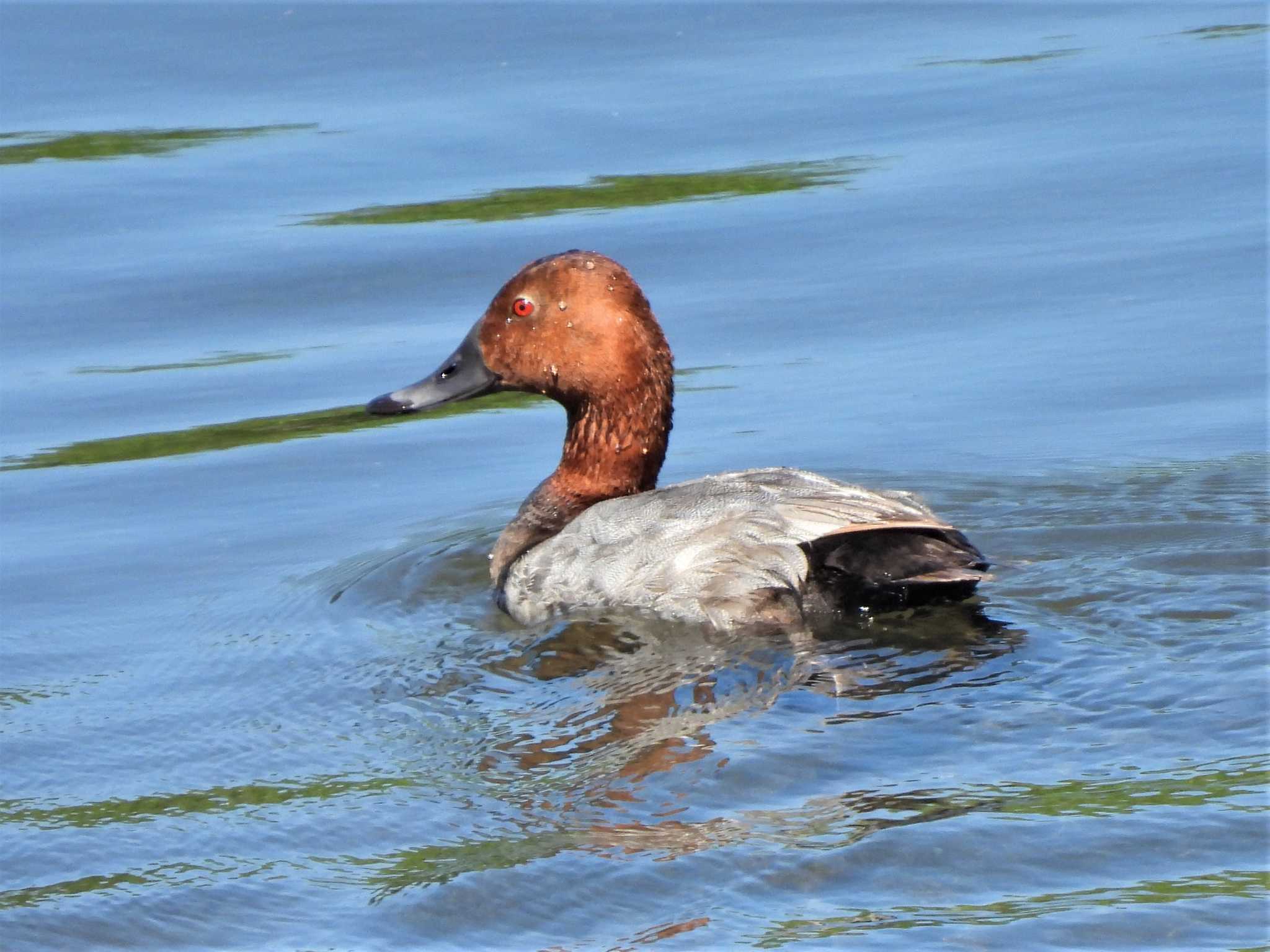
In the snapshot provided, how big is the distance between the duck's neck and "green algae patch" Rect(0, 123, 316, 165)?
575 cm

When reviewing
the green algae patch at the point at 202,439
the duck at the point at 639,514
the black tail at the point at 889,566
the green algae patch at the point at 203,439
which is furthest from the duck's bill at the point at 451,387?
the black tail at the point at 889,566

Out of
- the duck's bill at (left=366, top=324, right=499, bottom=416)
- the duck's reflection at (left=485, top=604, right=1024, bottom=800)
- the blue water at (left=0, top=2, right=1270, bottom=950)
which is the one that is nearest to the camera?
the blue water at (left=0, top=2, right=1270, bottom=950)

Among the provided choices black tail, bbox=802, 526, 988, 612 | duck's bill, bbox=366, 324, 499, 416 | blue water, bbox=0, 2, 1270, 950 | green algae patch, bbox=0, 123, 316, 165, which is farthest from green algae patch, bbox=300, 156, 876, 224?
black tail, bbox=802, 526, 988, 612

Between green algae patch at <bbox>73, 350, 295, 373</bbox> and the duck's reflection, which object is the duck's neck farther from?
green algae patch at <bbox>73, 350, 295, 373</bbox>

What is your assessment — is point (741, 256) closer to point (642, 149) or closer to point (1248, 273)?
point (642, 149)

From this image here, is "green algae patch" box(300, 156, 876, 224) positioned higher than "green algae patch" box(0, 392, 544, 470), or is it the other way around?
"green algae patch" box(300, 156, 876, 224)

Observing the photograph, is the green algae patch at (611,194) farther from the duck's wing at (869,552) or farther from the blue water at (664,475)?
the duck's wing at (869,552)

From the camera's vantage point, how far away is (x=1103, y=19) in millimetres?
13703

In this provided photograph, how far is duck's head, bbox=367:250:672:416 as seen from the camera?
7.02 metres

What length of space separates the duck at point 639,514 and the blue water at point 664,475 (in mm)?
167

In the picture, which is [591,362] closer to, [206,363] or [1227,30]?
[206,363]

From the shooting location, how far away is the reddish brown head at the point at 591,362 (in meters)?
7.03

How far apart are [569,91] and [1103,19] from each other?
3830mm

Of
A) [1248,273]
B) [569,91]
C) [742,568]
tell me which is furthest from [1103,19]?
[742,568]
